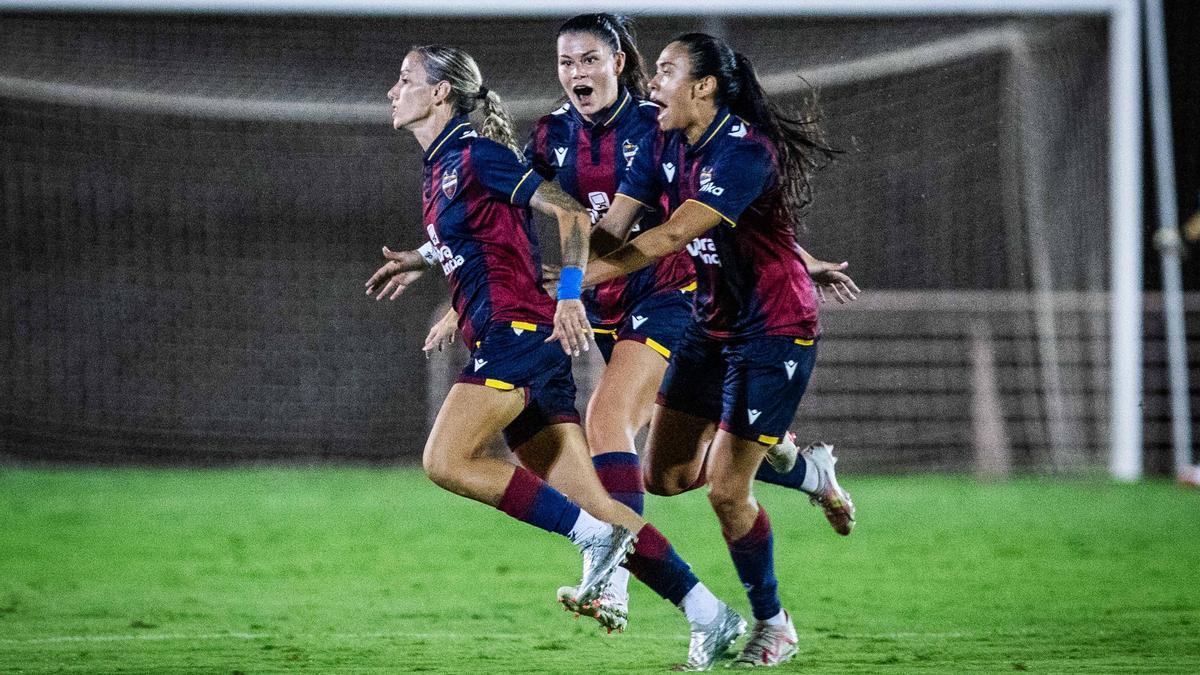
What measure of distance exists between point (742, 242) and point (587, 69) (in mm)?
1144

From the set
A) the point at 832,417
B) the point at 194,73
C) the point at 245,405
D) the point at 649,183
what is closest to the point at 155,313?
the point at 245,405

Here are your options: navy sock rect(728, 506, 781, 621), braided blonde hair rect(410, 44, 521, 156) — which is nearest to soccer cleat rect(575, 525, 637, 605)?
navy sock rect(728, 506, 781, 621)

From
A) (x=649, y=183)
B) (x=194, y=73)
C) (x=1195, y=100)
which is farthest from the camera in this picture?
(x=1195, y=100)

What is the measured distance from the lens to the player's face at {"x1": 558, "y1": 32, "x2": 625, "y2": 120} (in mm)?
6328

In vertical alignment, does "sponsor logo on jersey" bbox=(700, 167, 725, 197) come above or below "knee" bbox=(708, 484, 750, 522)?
above

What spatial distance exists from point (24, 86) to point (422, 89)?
7.69 meters

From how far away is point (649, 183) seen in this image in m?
6.03

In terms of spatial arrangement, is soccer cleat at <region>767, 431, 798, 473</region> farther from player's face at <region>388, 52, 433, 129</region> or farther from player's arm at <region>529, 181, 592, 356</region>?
player's face at <region>388, 52, 433, 129</region>

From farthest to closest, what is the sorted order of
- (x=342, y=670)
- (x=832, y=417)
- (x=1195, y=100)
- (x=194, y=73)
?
(x=1195, y=100) < (x=832, y=417) < (x=194, y=73) < (x=342, y=670)

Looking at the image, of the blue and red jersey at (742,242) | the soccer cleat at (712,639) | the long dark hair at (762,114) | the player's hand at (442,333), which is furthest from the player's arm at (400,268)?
the soccer cleat at (712,639)

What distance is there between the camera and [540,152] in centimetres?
661

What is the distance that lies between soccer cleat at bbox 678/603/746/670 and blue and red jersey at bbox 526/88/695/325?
153 cm

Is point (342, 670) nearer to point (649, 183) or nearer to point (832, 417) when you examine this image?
point (649, 183)

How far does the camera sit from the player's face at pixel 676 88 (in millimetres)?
5625
